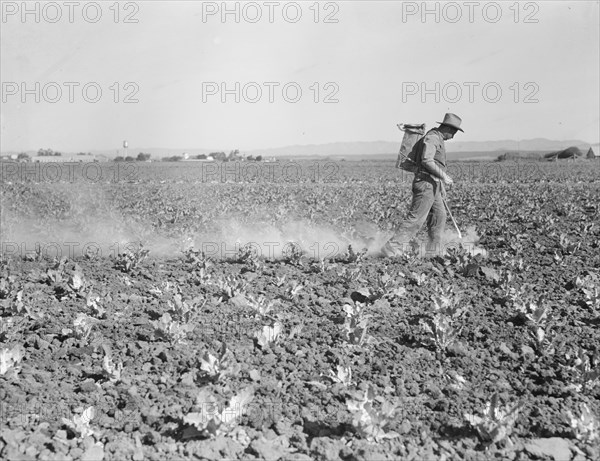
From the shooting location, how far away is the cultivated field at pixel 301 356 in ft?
11.2

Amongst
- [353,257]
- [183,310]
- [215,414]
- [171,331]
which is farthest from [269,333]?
[353,257]

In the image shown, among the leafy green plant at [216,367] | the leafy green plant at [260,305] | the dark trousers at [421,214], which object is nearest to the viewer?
the leafy green plant at [216,367]

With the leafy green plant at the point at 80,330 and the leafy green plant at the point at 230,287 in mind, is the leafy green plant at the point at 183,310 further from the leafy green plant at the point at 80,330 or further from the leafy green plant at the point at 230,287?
the leafy green plant at the point at 80,330

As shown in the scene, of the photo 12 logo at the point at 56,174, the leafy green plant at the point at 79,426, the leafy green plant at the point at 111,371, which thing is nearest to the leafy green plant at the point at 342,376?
the leafy green plant at the point at 111,371

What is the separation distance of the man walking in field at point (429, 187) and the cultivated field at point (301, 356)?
1.25 feet

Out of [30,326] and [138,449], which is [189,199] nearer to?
[30,326]

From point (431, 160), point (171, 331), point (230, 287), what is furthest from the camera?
point (431, 160)

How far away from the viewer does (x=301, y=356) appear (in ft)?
14.9

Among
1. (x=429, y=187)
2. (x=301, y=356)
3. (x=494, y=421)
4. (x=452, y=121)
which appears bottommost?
(x=494, y=421)

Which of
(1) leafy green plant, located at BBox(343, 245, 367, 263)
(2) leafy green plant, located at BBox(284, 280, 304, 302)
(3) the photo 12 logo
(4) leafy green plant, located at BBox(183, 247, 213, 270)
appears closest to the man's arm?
(1) leafy green plant, located at BBox(343, 245, 367, 263)

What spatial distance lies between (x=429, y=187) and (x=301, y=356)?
4088 millimetres

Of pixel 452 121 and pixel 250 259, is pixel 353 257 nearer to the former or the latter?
pixel 250 259

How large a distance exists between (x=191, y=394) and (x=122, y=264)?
3.67 meters

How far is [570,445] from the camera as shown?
3428mm
